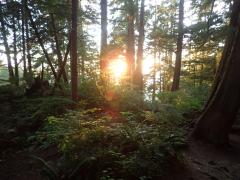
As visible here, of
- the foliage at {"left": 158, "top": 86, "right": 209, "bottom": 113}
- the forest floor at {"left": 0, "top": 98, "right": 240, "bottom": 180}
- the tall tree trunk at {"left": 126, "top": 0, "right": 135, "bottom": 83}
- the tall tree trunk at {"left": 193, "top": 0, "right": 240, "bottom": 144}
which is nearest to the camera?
the forest floor at {"left": 0, "top": 98, "right": 240, "bottom": 180}

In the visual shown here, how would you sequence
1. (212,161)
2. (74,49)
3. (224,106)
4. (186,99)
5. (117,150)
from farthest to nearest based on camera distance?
(186,99), (74,49), (224,106), (212,161), (117,150)

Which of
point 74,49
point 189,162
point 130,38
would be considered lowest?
point 189,162

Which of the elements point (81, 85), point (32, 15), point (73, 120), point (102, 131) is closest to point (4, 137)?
point (73, 120)

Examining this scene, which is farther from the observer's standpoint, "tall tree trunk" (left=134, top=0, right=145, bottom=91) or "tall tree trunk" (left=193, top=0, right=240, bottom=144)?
"tall tree trunk" (left=134, top=0, right=145, bottom=91)

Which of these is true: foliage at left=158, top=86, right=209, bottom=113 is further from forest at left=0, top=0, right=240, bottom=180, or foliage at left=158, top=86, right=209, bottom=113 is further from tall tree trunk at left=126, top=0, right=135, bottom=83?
tall tree trunk at left=126, top=0, right=135, bottom=83

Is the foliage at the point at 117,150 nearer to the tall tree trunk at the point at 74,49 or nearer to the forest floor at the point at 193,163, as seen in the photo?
the forest floor at the point at 193,163

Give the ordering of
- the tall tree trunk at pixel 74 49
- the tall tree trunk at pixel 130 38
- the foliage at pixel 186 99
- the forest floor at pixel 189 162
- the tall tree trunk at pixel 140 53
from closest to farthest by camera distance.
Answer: the forest floor at pixel 189 162, the tall tree trunk at pixel 74 49, the foliage at pixel 186 99, the tall tree trunk at pixel 130 38, the tall tree trunk at pixel 140 53

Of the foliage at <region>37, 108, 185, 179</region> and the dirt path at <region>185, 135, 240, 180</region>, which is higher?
the foliage at <region>37, 108, 185, 179</region>

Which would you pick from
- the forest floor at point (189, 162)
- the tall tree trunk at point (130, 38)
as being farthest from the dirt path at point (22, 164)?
the tall tree trunk at point (130, 38)

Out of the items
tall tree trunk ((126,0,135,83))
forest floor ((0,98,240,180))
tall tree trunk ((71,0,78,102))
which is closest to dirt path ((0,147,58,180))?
forest floor ((0,98,240,180))

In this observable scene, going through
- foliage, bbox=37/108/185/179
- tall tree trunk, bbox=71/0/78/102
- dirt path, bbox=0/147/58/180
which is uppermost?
tall tree trunk, bbox=71/0/78/102

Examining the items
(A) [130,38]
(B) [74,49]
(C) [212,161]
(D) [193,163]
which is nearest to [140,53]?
(A) [130,38]

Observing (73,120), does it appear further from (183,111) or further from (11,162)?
(183,111)

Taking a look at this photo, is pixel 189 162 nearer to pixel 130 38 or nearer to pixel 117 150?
pixel 117 150
